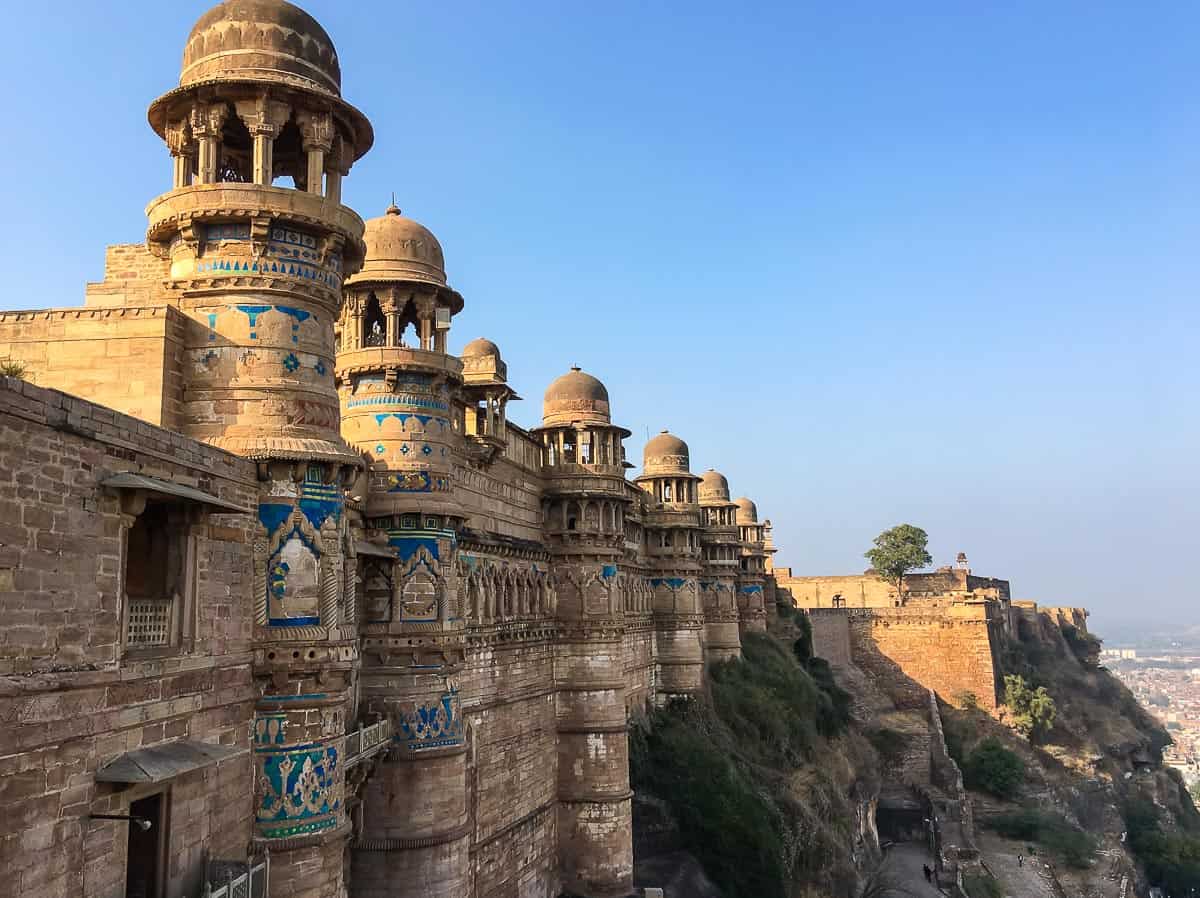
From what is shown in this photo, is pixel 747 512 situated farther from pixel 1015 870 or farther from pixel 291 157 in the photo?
pixel 291 157

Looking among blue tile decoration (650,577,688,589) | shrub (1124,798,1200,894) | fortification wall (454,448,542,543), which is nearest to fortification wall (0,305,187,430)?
fortification wall (454,448,542,543)

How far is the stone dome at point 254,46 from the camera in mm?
11422

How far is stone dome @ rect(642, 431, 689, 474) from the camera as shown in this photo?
116 feet

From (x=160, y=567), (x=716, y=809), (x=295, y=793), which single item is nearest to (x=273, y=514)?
(x=160, y=567)

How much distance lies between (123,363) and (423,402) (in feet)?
19.5

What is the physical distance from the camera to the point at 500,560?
2033 centimetres

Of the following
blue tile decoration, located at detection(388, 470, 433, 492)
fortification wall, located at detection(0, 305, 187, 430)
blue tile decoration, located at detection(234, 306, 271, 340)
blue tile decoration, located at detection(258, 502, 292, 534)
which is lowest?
blue tile decoration, located at detection(258, 502, 292, 534)

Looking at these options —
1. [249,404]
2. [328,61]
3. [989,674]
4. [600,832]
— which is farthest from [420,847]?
[989,674]

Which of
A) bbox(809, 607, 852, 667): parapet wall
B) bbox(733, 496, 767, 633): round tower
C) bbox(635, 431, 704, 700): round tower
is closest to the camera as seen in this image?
bbox(635, 431, 704, 700): round tower

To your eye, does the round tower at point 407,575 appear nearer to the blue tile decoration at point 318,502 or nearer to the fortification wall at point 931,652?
the blue tile decoration at point 318,502

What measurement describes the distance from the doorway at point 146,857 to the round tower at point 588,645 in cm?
1530

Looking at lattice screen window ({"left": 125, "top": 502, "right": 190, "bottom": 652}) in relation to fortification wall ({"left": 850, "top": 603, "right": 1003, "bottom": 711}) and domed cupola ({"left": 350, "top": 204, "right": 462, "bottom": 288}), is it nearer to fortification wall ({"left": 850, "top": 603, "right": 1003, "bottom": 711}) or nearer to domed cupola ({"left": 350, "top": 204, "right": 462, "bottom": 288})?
domed cupola ({"left": 350, "top": 204, "right": 462, "bottom": 288})

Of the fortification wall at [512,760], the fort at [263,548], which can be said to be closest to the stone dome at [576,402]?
the fort at [263,548]

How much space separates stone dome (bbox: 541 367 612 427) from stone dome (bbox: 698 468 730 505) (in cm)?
1817
